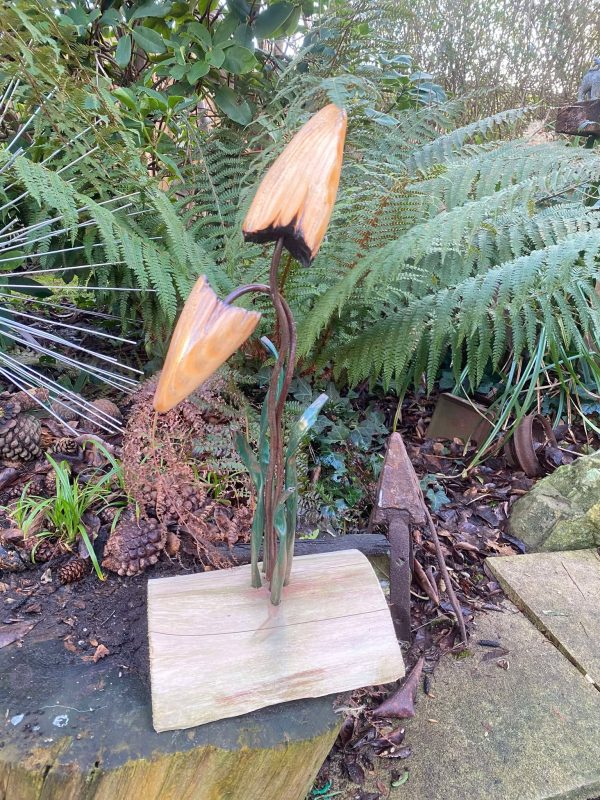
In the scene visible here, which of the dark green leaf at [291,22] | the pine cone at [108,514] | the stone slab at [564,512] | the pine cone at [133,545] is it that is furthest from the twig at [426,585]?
the dark green leaf at [291,22]

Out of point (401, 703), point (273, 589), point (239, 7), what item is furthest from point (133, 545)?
point (239, 7)

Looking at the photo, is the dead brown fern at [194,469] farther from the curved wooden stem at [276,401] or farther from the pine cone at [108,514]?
the curved wooden stem at [276,401]

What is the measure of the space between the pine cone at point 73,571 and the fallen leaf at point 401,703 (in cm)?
66

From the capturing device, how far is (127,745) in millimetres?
682

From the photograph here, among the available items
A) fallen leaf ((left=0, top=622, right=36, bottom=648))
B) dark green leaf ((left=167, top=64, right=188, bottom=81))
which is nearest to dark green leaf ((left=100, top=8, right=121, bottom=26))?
dark green leaf ((left=167, top=64, right=188, bottom=81))

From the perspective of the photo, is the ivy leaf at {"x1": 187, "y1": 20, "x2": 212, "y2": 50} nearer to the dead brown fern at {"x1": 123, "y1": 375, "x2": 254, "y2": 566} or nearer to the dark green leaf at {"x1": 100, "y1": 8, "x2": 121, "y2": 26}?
the dark green leaf at {"x1": 100, "y1": 8, "x2": 121, "y2": 26}

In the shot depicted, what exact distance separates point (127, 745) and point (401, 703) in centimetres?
60

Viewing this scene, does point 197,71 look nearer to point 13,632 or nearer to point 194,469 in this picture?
point 194,469

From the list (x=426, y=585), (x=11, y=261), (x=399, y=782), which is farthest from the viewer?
(x=11, y=261)

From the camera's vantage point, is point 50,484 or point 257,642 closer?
point 257,642

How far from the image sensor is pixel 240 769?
0.71 metres

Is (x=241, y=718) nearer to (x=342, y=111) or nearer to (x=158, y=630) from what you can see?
(x=158, y=630)

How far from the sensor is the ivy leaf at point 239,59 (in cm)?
165

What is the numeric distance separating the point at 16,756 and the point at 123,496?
547 mm
